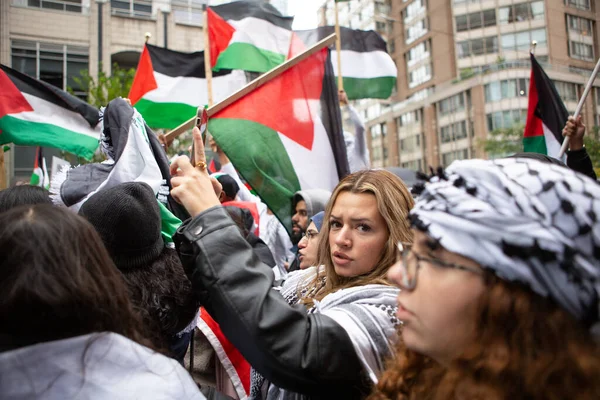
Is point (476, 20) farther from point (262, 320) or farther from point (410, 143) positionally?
point (262, 320)

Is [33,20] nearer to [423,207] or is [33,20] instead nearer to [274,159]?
[274,159]

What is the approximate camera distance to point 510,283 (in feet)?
3.60

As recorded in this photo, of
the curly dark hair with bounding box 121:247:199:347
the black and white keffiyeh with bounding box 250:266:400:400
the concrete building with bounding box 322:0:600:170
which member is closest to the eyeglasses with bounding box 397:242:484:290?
the black and white keffiyeh with bounding box 250:266:400:400

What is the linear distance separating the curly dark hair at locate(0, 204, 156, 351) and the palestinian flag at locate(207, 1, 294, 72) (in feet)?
20.3

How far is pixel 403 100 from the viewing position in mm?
55281

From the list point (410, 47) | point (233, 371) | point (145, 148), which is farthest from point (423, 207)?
point (410, 47)

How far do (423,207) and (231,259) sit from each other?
0.54 m

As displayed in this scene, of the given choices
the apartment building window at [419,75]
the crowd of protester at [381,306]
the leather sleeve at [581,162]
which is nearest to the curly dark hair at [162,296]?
the crowd of protester at [381,306]

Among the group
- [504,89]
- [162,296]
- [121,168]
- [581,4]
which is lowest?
[162,296]

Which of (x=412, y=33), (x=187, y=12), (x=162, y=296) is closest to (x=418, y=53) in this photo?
(x=412, y=33)

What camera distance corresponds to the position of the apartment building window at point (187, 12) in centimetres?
2719

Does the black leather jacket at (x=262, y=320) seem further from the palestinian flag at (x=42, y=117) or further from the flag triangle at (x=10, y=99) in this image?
the flag triangle at (x=10, y=99)

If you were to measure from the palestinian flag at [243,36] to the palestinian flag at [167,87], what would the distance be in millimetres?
532

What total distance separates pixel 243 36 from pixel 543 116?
4153 mm
